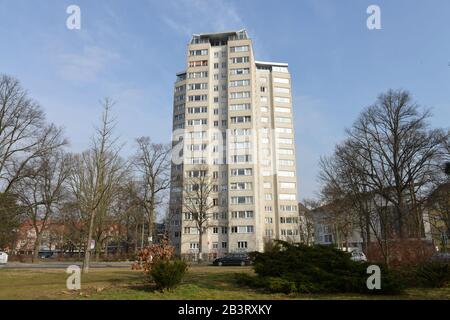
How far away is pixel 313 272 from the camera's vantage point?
14070mm

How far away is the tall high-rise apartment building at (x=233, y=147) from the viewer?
70.1 metres

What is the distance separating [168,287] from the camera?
13.2 m

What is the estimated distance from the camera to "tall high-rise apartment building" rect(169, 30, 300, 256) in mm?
70062

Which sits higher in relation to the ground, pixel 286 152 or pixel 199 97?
pixel 199 97

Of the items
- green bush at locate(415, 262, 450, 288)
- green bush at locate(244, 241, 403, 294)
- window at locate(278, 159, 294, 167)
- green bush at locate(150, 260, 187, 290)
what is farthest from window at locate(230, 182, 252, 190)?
green bush at locate(150, 260, 187, 290)

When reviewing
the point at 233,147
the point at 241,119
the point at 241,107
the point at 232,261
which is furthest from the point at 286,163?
the point at 232,261

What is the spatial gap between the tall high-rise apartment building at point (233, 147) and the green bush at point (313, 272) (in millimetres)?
50720

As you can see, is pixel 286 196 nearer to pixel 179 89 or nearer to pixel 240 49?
pixel 240 49

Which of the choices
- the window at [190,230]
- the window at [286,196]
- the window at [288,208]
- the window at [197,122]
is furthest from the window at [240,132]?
the window at [190,230]

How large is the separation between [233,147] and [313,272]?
61.0 meters

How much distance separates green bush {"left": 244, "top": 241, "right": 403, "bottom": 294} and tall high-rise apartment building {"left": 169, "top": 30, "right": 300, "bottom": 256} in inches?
1997
